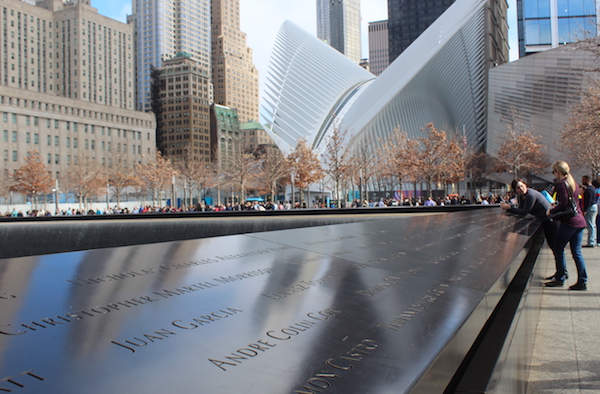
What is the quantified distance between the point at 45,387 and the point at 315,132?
52.8 meters

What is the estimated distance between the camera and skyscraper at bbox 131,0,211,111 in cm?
15225

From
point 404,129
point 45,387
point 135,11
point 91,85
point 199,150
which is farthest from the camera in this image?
point 135,11

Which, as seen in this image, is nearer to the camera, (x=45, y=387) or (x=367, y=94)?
(x=45, y=387)

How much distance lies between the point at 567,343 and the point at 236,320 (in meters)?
4.03

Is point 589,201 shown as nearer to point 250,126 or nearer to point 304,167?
point 304,167

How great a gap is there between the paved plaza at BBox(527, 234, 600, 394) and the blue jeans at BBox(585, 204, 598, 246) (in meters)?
3.75

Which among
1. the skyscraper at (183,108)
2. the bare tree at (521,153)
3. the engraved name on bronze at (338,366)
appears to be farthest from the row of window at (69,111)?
the engraved name on bronze at (338,366)

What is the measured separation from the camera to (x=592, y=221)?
35.6 ft

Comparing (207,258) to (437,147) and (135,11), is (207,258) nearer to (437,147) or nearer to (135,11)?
(437,147)

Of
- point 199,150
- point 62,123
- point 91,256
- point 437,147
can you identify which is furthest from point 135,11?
point 91,256

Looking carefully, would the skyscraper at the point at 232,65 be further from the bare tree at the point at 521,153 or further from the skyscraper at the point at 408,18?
the bare tree at the point at 521,153

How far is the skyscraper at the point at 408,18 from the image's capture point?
479ft

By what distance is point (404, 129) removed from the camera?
191ft

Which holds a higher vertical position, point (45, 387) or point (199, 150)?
point (199, 150)
